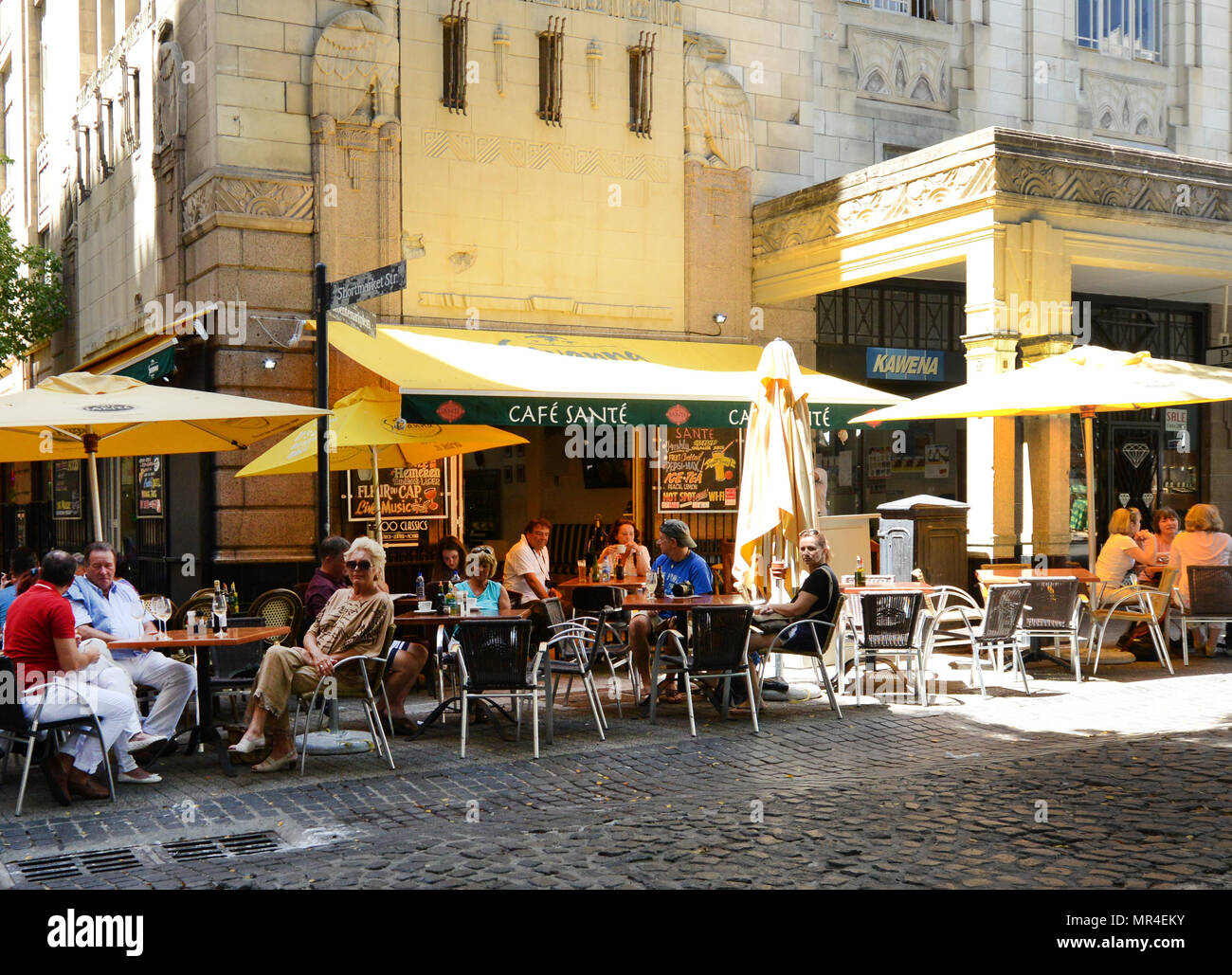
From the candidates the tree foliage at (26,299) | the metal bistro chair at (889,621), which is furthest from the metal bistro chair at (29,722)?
the tree foliage at (26,299)

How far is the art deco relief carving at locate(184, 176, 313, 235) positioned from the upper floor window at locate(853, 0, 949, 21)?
344 inches

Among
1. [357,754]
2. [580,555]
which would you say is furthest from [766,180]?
[357,754]

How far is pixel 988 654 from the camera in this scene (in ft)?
37.8

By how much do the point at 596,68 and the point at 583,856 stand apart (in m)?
11.0

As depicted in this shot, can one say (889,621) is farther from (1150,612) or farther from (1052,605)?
(1150,612)

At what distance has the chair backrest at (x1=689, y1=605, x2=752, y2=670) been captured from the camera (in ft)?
26.6

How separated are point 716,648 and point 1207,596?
5.52 meters

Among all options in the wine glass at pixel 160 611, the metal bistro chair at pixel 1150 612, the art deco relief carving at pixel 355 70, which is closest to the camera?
the wine glass at pixel 160 611

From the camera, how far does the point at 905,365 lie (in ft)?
52.5

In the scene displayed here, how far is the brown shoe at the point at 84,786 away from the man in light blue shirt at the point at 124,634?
Result: 26.0 inches

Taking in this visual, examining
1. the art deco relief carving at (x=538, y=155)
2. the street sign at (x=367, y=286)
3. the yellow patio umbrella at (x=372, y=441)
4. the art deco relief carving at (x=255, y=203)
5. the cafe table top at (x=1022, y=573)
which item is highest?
the art deco relief carving at (x=538, y=155)

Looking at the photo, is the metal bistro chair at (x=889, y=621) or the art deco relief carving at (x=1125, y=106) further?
the art deco relief carving at (x=1125, y=106)

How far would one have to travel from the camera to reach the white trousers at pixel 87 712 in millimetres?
6359

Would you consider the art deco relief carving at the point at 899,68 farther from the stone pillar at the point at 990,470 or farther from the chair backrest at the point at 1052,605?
the chair backrest at the point at 1052,605
